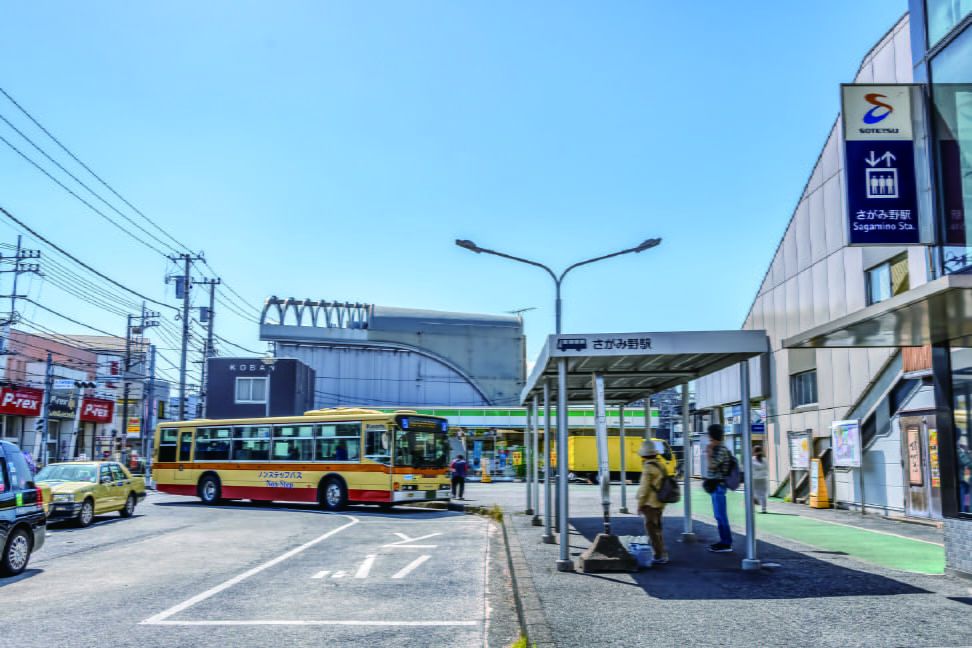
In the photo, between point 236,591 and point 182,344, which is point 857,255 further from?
point 182,344

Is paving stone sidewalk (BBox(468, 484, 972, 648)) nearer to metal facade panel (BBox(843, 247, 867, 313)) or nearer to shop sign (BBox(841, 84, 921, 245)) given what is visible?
shop sign (BBox(841, 84, 921, 245))

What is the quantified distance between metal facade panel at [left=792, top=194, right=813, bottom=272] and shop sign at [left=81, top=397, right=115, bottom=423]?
55.6m

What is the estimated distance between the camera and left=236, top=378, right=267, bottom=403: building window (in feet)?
168

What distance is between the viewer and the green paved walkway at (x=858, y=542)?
10.8m

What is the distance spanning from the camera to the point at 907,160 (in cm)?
1082

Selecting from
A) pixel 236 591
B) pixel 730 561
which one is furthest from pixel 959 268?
pixel 236 591

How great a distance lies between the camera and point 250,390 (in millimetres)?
51156

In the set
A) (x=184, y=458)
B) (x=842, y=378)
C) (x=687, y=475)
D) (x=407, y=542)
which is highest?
(x=842, y=378)

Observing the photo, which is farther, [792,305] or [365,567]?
[792,305]

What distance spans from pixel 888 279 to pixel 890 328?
10982 millimetres

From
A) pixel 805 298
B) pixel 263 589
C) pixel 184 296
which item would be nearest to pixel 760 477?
pixel 805 298

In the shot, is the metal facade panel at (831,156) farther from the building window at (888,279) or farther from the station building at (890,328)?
the building window at (888,279)

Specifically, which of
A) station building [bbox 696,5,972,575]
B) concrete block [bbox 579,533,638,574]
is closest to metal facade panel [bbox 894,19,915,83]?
station building [bbox 696,5,972,575]

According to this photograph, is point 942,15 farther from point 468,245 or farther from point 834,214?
point 468,245
